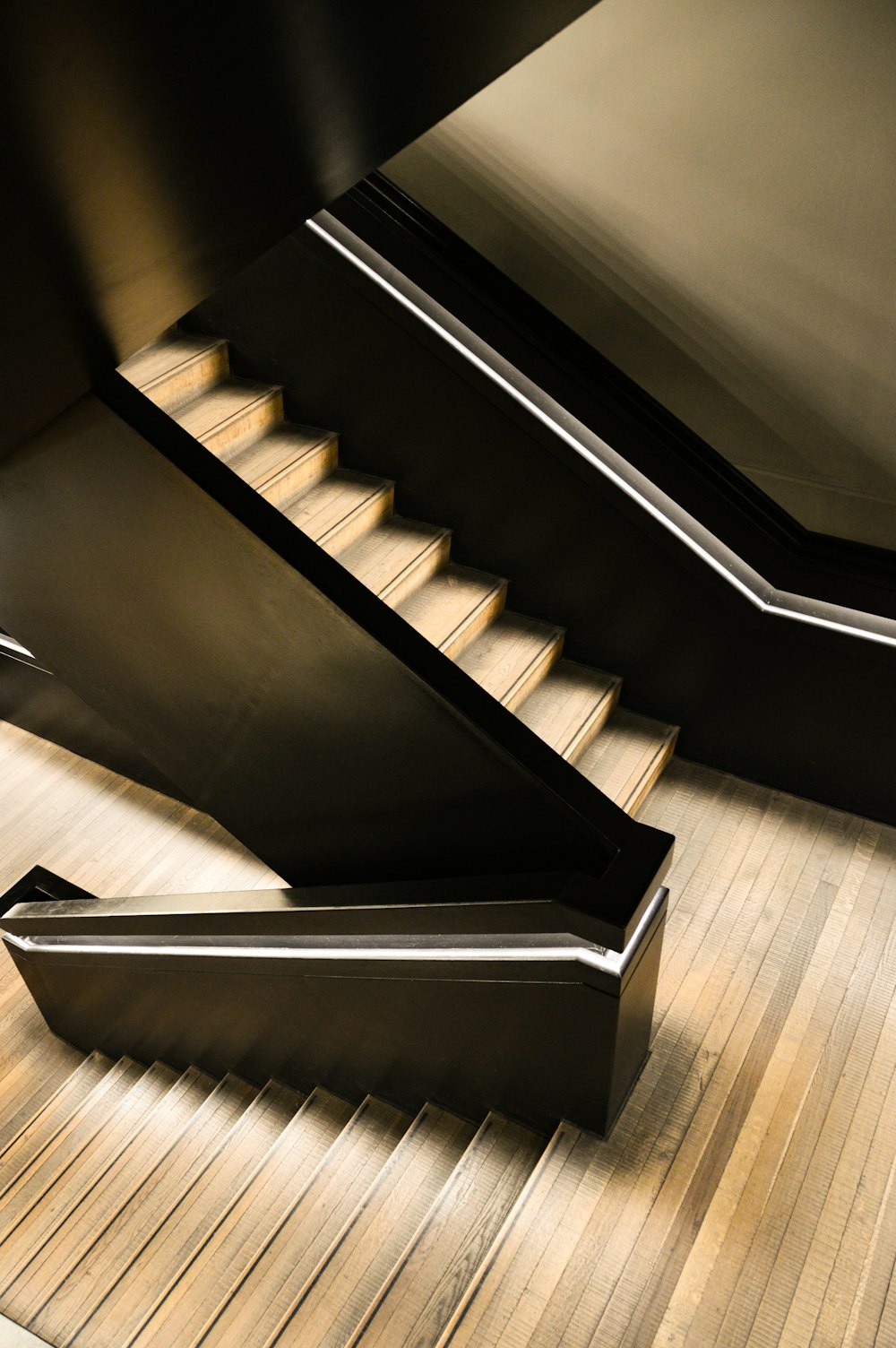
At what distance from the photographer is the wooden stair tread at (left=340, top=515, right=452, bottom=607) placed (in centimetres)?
394

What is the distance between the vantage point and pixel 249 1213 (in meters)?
3.16

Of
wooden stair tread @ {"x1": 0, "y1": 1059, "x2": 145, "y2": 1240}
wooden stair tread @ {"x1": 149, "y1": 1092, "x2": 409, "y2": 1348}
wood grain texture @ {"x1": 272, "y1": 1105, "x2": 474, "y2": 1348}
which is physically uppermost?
wood grain texture @ {"x1": 272, "y1": 1105, "x2": 474, "y2": 1348}

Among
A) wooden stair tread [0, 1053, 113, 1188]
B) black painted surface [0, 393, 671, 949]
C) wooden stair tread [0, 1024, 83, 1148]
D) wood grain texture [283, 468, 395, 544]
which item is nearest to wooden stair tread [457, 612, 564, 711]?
wood grain texture [283, 468, 395, 544]

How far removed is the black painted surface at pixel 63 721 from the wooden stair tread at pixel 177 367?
1.62m

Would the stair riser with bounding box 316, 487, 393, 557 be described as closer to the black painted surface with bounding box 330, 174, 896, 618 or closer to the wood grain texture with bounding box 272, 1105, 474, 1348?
the black painted surface with bounding box 330, 174, 896, 618

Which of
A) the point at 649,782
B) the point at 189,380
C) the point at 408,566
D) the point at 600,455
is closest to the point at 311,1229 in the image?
the point at 649,782

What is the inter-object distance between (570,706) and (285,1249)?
1991mm

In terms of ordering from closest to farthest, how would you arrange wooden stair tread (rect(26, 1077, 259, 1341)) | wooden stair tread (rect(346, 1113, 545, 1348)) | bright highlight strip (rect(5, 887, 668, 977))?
bright highlight strip (rect(5, 887, 668, 977)), wooden stair tread (rect(346, 1113, 545, 1348)), wooden stair tread (rect(26, 1077, 259, 1341))

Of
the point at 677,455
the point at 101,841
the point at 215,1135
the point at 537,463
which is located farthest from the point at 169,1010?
the point at 677,455

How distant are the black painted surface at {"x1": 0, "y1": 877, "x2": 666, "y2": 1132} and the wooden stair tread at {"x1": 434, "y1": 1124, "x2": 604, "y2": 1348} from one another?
0.36 feet

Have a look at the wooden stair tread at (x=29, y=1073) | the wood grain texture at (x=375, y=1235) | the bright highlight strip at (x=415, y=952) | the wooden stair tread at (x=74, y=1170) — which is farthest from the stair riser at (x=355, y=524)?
the wooden stair tread at (x=29, y=1073)

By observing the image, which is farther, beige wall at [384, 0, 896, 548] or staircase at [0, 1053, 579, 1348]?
beige wall at [384, 0, 896, 548]

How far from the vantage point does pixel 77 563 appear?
2.78 metres

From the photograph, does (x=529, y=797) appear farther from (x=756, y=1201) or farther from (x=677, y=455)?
(x=677, y=455)
